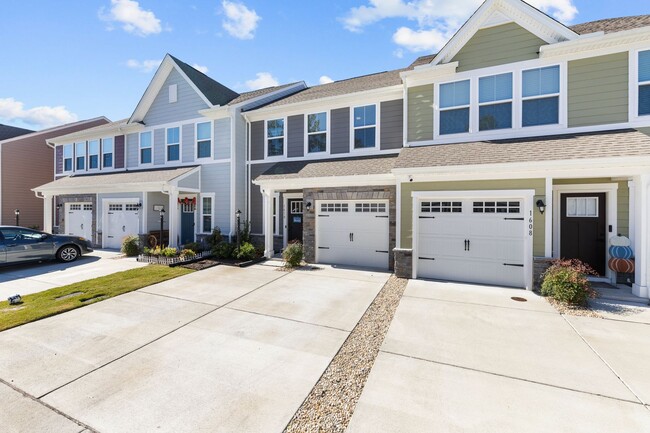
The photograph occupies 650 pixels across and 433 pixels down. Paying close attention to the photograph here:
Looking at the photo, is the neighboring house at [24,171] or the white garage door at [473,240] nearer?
the white garage door at [473,240]

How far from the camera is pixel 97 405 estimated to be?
3.27 m

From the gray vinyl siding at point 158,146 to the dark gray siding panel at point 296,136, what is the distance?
6.99m

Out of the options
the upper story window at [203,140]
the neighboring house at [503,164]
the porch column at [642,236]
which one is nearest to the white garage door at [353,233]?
the neighboring house at [503,164]

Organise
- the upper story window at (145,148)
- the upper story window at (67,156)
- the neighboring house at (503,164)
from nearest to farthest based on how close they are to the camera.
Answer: the neighboring house at (503,164), the upper story window at (145,148), the upper story window at (67,156)

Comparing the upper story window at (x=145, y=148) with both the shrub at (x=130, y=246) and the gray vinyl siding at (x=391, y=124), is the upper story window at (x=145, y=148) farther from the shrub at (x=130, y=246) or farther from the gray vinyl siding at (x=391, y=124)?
the gray vinyl siding at (x=391, y=124)

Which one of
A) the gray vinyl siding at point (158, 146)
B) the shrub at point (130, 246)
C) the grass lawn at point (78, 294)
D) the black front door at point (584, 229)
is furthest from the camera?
the gray vinyl siding at point (158, 146)

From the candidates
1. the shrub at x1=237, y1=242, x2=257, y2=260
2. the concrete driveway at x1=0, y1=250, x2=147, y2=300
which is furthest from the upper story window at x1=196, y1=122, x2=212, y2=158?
the concrete driveway at x1=0, y1=250, x2=147, y2=300

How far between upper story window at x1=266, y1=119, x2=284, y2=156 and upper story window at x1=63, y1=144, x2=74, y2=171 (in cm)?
1385

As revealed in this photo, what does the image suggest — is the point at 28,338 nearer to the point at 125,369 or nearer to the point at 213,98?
the point at 125,369

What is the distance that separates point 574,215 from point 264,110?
38.6 feet

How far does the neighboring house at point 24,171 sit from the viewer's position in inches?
731

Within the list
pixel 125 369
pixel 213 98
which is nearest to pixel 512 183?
pixel 125 369

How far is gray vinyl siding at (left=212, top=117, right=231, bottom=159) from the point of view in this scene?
42.3 feet

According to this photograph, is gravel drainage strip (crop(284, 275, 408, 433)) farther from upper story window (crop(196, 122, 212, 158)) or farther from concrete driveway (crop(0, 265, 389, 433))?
upper story window (crop(196, 122, 212, 158))
